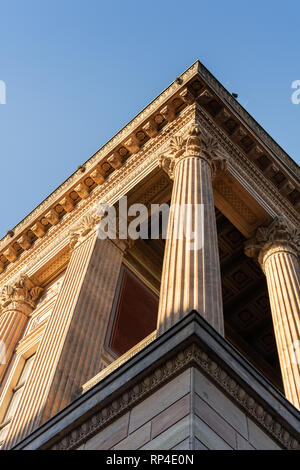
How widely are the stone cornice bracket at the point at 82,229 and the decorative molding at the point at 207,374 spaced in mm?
11679

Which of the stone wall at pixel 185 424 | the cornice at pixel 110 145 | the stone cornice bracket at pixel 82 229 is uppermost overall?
the cornice at pixel 110 145

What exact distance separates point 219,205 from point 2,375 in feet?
29.3

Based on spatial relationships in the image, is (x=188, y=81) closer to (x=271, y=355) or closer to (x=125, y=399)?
(x=271, y=355)

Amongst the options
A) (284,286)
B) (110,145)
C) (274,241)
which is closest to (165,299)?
(284,286)

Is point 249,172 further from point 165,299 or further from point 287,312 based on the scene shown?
point 165,299

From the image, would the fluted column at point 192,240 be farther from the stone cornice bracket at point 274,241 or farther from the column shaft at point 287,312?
the column shaft at point 287,312

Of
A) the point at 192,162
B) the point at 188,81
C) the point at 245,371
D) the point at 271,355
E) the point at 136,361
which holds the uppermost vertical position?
the point at 188,81

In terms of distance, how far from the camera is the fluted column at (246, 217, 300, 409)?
14.5 m

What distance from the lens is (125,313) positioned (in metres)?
18.9

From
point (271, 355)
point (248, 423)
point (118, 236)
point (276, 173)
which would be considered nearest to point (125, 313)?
point (118, 236)

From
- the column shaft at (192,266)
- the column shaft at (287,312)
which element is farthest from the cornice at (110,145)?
the column shaft at (287,312)

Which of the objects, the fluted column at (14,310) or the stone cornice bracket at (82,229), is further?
the fluted column at (14,310)

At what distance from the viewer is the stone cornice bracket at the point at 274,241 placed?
1888 cm

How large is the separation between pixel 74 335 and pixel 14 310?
21.3 feet
